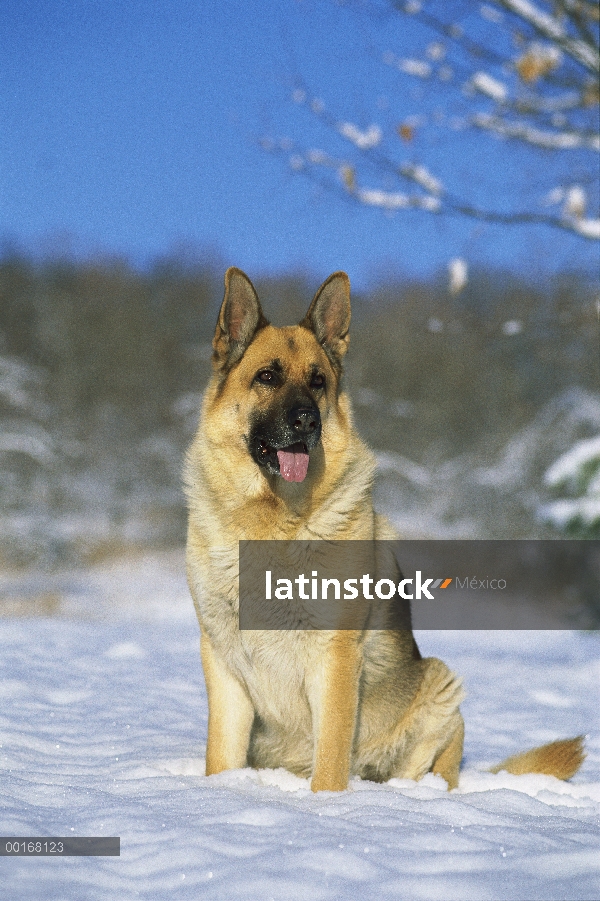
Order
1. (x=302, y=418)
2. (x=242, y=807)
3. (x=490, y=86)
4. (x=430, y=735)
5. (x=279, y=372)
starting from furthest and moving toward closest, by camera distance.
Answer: (x=490, y=86)
(x=430, y=735)
(x=279, y=372)
(x=302, y=418)
(x=242, y=807)

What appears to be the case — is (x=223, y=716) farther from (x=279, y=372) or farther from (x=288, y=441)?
(x=279, y=372)

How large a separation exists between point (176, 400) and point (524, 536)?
9.04m

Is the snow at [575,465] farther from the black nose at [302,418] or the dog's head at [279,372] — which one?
the black nose at [302,418]

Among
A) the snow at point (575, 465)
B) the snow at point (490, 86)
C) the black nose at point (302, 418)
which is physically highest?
the snow at point (490, 86)

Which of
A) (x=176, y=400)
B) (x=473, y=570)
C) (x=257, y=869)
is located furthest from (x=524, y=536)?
(x=257, y=869)

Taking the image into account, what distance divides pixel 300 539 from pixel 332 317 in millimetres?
1028

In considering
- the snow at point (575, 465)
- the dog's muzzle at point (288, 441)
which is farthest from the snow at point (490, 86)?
the dog's muzzle at point (288, 441)

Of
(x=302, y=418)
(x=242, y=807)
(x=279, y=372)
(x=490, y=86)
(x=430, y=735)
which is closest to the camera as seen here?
(x=242, y=807)

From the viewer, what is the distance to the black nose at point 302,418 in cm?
325

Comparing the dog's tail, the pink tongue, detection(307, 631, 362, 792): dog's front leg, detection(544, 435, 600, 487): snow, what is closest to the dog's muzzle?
the pink tongue

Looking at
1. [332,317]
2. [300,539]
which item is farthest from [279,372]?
[300,539]

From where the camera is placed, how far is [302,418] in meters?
3.25

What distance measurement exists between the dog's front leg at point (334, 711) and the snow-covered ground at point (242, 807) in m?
0.11

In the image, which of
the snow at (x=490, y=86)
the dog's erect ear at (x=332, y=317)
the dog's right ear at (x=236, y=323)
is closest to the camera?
the dog's right ear at (x=236, y=323)
